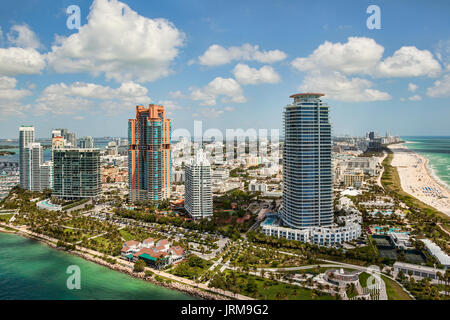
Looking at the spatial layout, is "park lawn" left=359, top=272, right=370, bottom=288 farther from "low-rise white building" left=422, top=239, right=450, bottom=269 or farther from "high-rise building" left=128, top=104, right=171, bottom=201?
"high-rise building" left=128, top=104, right=171, bottom=201

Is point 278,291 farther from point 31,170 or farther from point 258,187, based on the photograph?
point 31,170

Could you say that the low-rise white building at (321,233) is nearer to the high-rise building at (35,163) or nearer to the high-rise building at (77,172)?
the high-rise building at (77,172)

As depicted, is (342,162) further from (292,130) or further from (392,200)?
(292,130)

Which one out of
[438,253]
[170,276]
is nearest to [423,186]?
[438,253]

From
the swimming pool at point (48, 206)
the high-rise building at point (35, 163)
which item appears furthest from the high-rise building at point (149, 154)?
the high-rise building at point (35, 163)

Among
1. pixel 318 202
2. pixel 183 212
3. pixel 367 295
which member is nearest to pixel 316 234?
pixel 318 202

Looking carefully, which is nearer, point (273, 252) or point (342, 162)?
point (273, 252)
